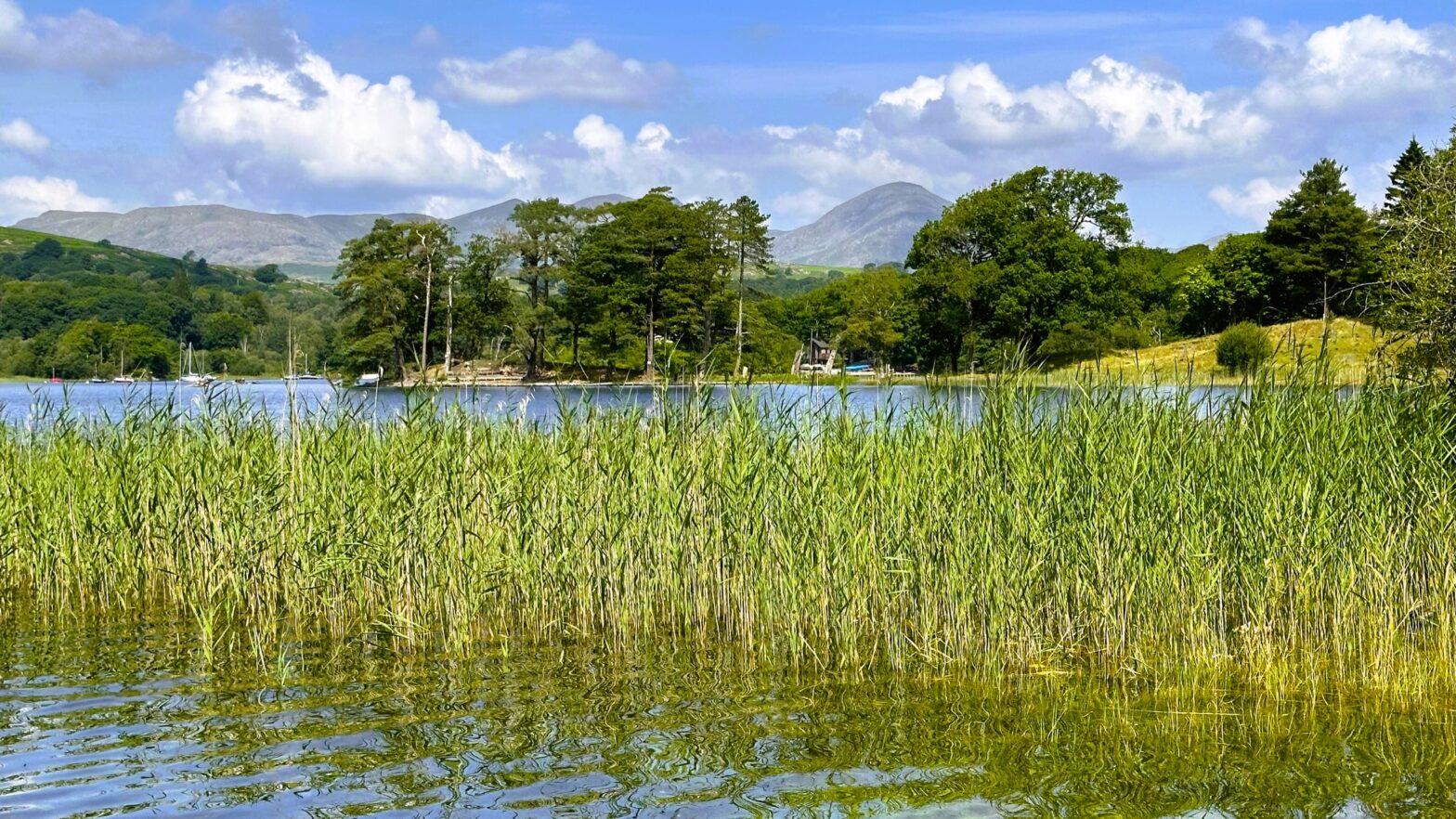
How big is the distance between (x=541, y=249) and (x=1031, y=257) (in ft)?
109

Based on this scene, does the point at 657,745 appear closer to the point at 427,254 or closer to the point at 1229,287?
the point at 1229,287

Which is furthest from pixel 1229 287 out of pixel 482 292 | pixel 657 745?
pixel 657 745

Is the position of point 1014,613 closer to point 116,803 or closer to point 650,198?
point 116,803

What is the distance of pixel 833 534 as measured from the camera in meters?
7.39

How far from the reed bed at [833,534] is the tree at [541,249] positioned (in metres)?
66.0

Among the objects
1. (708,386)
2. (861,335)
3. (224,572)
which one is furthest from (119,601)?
(861,335)

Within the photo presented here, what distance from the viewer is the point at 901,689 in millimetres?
6766

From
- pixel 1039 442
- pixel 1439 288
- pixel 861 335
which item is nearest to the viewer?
pixel 1039 442

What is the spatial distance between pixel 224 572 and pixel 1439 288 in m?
9.33

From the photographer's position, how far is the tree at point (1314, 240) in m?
59.2

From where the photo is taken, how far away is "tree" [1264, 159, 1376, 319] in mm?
59188

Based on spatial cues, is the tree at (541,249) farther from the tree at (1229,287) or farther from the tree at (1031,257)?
the tree at (1229,287)

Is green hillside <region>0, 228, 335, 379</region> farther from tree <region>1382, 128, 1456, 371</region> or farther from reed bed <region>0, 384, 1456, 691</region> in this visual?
tree <region>1382, 128, 1456, 371</region>

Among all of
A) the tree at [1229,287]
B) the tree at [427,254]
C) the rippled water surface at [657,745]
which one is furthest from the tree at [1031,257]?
the rippled water surface at [657,745]
